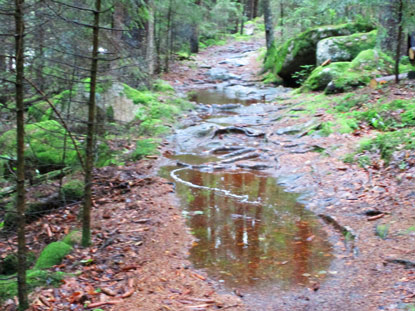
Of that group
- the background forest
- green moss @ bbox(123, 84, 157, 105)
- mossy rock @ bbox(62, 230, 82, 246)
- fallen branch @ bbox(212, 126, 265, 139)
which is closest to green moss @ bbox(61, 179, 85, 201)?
the background forest

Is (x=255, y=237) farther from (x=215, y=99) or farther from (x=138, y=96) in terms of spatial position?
(x=215, y=99)

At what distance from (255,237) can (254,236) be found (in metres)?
0.03

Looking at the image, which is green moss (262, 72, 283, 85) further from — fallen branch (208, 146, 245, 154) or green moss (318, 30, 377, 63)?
fallen branch (208, 146, 245, 154)

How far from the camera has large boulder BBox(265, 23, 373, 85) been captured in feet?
57.7

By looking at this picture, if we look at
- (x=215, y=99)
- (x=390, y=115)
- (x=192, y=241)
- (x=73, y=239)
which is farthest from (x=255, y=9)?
(x=73, y=239)

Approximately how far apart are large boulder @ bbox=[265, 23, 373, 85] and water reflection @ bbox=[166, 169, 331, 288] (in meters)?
11.3

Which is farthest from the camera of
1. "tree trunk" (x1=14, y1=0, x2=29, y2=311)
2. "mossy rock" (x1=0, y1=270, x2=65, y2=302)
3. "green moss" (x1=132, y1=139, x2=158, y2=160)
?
"green moss" (x1=132, y1=139, x2=158, y2=160)

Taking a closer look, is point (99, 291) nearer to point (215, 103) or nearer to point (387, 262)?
point (387, 262)

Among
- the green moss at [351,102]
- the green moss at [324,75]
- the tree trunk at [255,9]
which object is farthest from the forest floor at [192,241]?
the tree trunk at [255,9]

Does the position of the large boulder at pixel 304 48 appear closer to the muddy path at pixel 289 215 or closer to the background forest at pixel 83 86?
the background forest at pixel 83 86

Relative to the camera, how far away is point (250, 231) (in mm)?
6406

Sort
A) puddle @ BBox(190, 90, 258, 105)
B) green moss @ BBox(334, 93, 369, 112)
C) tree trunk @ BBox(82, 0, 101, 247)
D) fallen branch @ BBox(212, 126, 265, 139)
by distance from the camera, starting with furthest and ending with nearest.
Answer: puddle @ BBox(190, 90, 258, 105)
fallen branch @ BBox(212, 126, 265, 139)
green moss @ BBox(334, 93, 369, 112)
tree trunk @ BBox(82, 0, 101, 247)

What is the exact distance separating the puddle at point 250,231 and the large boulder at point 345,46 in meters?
9.40

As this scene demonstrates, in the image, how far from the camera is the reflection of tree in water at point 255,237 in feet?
17.3
